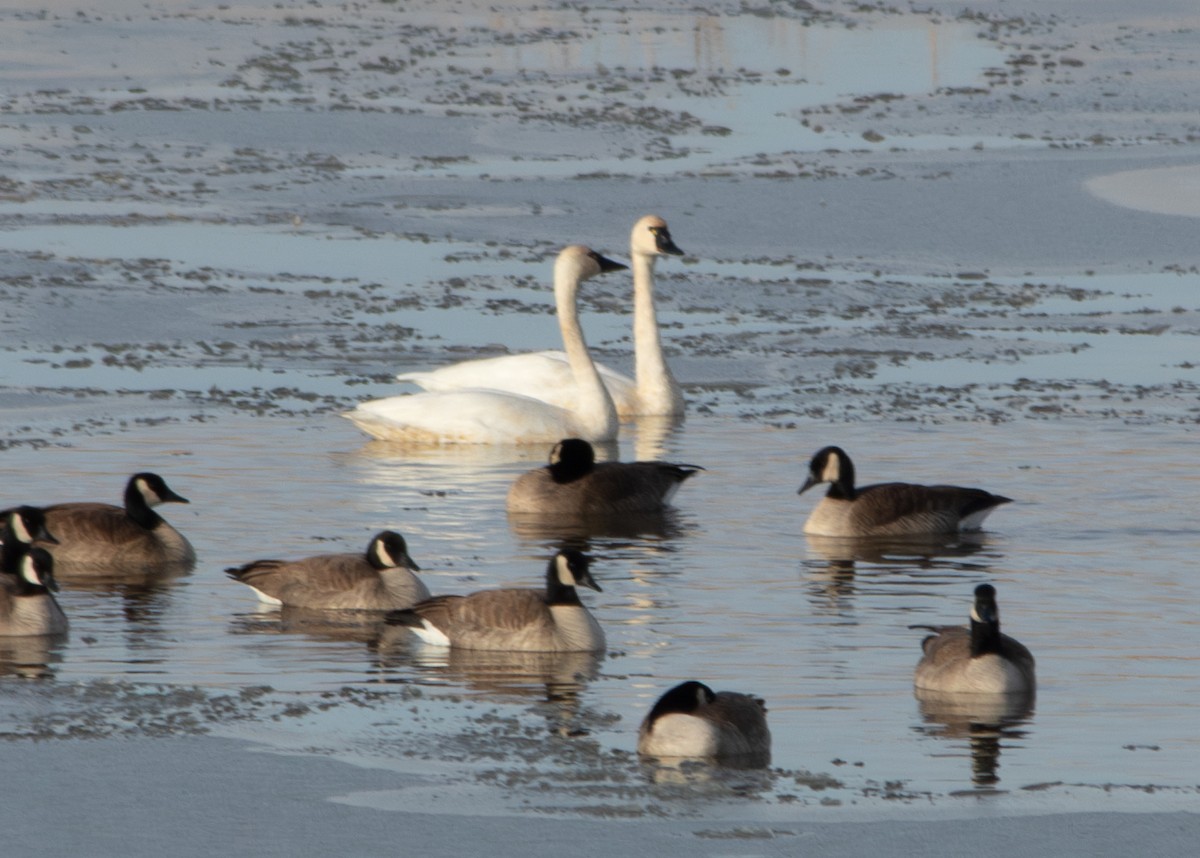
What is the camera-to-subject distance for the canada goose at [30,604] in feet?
30.0

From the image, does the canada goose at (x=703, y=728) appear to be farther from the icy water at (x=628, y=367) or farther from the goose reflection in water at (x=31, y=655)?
the goose reflection in water at (x=31, y=655)

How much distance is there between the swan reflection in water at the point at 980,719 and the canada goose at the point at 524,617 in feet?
4.46

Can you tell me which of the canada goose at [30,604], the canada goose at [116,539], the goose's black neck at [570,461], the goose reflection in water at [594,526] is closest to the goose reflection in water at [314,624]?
the canada goose at [30,604]

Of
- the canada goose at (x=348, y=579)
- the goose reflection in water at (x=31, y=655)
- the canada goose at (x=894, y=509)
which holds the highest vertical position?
the canada goose at (x=894, y=509)

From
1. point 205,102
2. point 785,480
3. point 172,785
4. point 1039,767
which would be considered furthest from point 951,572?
point 205,102

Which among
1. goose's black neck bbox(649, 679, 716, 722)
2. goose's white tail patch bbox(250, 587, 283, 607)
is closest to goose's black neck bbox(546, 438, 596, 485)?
goose's white tail patch bbox(250, 587, 283, 607)

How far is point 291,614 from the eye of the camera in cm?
973

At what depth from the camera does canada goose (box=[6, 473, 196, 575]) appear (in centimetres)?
1059

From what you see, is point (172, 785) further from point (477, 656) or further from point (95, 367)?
point (95, 367)

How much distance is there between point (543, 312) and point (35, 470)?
623 cm

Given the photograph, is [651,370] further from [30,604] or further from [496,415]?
[30,604]

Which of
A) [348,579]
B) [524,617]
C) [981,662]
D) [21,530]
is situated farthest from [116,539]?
[981,662]

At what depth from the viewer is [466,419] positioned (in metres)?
14.4

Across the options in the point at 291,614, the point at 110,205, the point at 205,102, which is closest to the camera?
the point at 291,614
